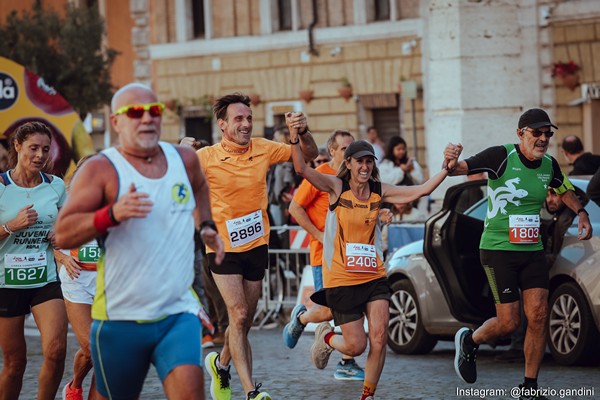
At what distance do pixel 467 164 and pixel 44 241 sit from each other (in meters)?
2.88

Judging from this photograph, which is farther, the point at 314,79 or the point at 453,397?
the point at 314,79

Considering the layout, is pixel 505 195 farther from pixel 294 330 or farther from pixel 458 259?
pixel 294 330

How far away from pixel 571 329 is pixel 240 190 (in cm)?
312

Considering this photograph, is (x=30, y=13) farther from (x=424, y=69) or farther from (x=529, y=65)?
(x=529, y=65)

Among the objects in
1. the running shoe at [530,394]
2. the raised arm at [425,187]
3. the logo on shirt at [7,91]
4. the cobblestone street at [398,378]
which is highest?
the logo on shirt at [7,91]

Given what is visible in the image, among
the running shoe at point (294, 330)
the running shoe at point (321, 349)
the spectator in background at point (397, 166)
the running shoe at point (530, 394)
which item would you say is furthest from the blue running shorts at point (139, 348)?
the spectator in background at point (397, 166)

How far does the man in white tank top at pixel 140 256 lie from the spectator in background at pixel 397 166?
1226 centimetres

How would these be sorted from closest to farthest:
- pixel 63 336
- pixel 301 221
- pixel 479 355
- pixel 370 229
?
pixel 63 336 → pixel 370 229 → pixel 301 221 → pixel 479 355

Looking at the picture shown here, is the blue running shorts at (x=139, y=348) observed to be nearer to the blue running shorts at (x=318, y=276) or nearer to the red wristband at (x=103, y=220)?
the red wristband at (x=103, y=220)

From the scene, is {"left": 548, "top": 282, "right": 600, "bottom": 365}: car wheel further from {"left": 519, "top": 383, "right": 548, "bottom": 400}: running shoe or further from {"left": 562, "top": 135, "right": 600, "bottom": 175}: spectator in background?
{"left": 562, "top": 135, "right": 600, "bottom": 175}: spectator in background

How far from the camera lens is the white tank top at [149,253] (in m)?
7.32

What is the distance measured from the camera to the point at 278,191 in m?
18.8

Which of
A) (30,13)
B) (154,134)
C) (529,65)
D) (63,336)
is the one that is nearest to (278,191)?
(529,65)

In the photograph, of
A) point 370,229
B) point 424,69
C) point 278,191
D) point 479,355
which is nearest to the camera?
point 370,229
